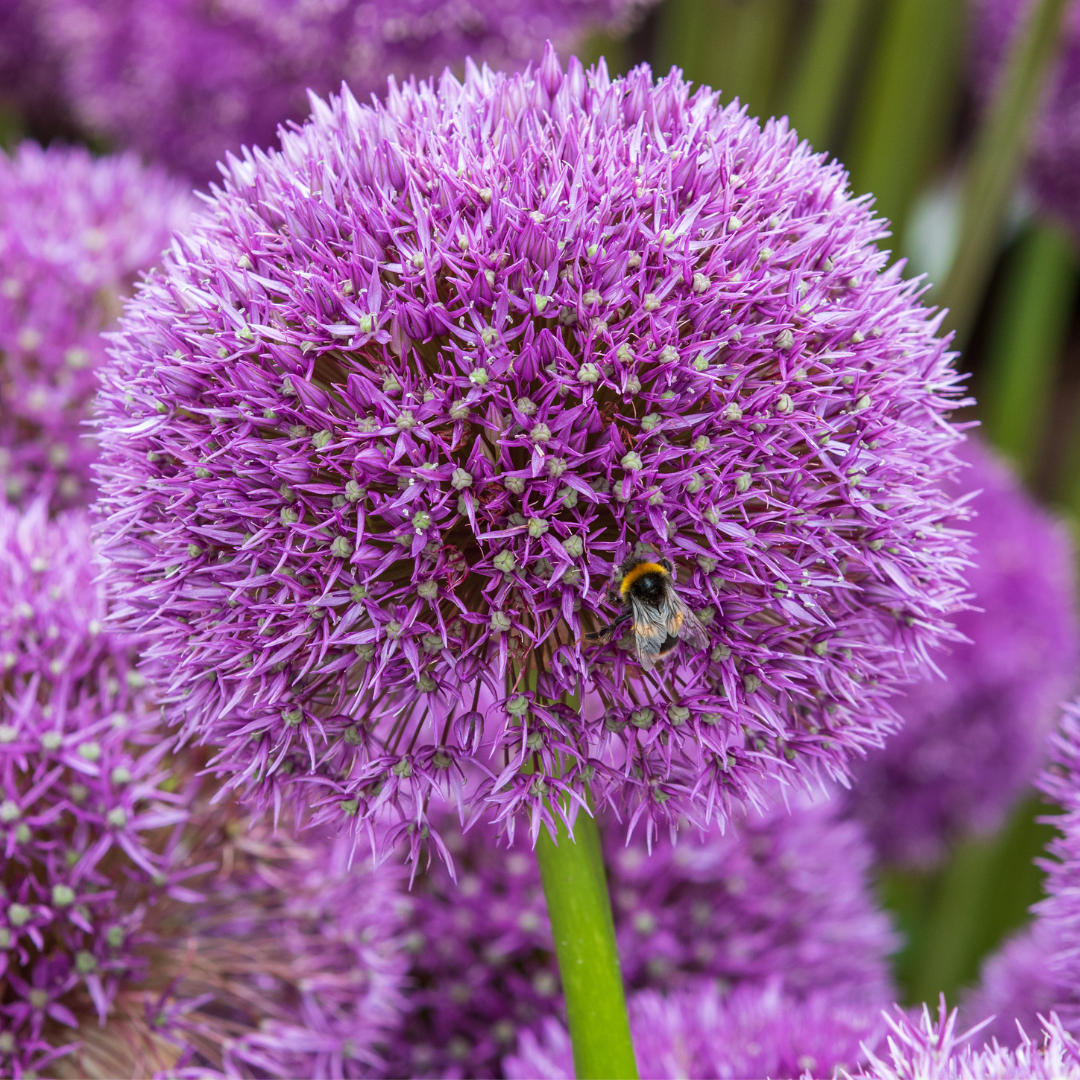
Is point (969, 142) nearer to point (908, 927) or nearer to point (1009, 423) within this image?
point (1009, 423)

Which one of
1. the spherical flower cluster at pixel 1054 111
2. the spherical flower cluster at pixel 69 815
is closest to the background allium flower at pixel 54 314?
the spherical flower cluster at pixel 69 815

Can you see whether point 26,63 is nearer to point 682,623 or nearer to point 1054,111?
point 1054,111

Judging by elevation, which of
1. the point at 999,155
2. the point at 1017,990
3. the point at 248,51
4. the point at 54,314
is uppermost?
the point at 248,51

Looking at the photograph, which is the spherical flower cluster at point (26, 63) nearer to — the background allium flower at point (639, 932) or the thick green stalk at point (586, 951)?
the background allium flower at point (639, 932)

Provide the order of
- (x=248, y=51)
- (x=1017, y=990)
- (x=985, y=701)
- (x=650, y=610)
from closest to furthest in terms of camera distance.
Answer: (x=650, y=610) < (x=1017, y=990) < (x=248, y=51) < (x=985, y=701)

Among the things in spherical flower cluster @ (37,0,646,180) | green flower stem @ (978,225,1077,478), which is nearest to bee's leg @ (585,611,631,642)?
spherical flower cluster @ (37,0,646,180)

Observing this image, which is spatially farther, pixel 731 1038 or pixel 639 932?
pixel 639 932

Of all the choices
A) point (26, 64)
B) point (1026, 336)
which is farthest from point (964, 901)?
point (26, 64)
